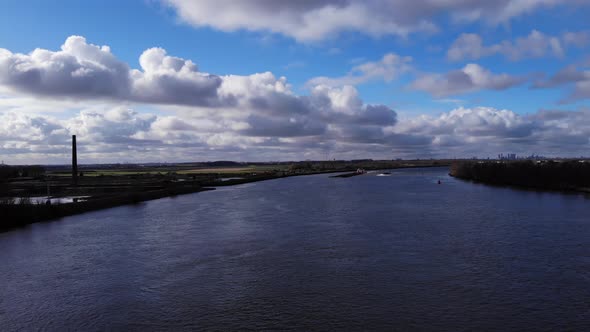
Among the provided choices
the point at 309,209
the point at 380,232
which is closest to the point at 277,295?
the point at 380,232

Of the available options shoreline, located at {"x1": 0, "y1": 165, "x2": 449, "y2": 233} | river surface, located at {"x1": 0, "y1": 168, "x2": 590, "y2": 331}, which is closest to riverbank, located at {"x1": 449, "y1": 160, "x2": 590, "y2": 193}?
river surface, located at {"x1": 0, "y1": 168, "x2": 590, "y2": 331}

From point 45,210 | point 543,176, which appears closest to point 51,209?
point 45,210

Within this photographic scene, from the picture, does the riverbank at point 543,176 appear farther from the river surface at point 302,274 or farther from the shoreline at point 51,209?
the shoreline at point 51,209

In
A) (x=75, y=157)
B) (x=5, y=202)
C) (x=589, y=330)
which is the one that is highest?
(x=75, y=157)

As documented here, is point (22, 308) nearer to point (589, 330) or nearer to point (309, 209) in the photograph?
point (589, 330)

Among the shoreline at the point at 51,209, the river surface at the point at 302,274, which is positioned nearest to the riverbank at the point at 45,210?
the shoreline at the point at 51,209

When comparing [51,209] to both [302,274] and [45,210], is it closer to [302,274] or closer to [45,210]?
[45,210]
